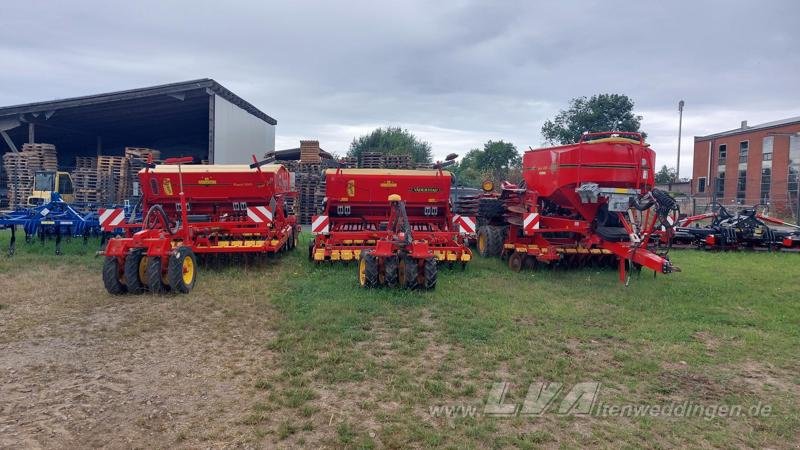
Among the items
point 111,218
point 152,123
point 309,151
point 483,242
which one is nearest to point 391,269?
point 483,242

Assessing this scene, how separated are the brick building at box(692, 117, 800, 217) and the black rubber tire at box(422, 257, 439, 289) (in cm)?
3120

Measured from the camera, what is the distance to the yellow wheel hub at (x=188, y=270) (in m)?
7.57

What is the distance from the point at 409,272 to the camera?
292 inches

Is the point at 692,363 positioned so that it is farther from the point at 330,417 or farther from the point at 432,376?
the point at 330,417

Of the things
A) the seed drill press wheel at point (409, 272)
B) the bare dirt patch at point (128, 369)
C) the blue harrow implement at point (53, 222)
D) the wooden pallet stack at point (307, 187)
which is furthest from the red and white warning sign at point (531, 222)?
the wooden pallet stack at point (307, 187)

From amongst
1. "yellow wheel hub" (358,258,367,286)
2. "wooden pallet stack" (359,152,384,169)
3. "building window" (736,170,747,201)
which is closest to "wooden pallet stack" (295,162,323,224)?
"wooden pallet stack" (359,152,384,169)

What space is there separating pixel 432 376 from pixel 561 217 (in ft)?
21.8

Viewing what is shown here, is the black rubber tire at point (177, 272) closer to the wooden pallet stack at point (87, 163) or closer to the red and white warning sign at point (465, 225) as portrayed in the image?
the red and white warning sign at point (465, 225)

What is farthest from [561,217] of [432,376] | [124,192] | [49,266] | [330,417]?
[124,192]

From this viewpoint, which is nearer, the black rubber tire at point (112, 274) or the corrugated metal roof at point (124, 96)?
the black rubber tire at point (112, 274)

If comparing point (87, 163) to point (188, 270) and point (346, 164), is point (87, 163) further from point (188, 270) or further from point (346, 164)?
point (188, 270)

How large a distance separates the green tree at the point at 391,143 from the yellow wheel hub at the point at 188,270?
Result: 41887mm

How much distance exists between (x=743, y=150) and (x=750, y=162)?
129 centimetres

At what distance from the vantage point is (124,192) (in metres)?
20.7
